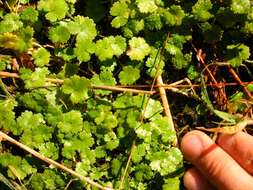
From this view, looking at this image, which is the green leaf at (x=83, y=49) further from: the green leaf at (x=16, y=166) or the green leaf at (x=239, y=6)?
the green leaf at (x=239, y=6)

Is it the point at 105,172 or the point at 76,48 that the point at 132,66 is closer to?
the point at 76,48

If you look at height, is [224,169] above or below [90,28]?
below

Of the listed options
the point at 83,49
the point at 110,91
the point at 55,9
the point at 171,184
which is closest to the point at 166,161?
the point at 171,184

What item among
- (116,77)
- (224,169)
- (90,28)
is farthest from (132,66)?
(224,169)

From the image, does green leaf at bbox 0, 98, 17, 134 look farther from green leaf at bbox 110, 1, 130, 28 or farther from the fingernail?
the fingernail

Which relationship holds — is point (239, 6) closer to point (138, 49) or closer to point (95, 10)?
point (138, 49)

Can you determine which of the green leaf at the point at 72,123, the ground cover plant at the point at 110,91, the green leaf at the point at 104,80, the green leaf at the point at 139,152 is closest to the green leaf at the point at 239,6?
the ground cover plant at the point at 110,91
